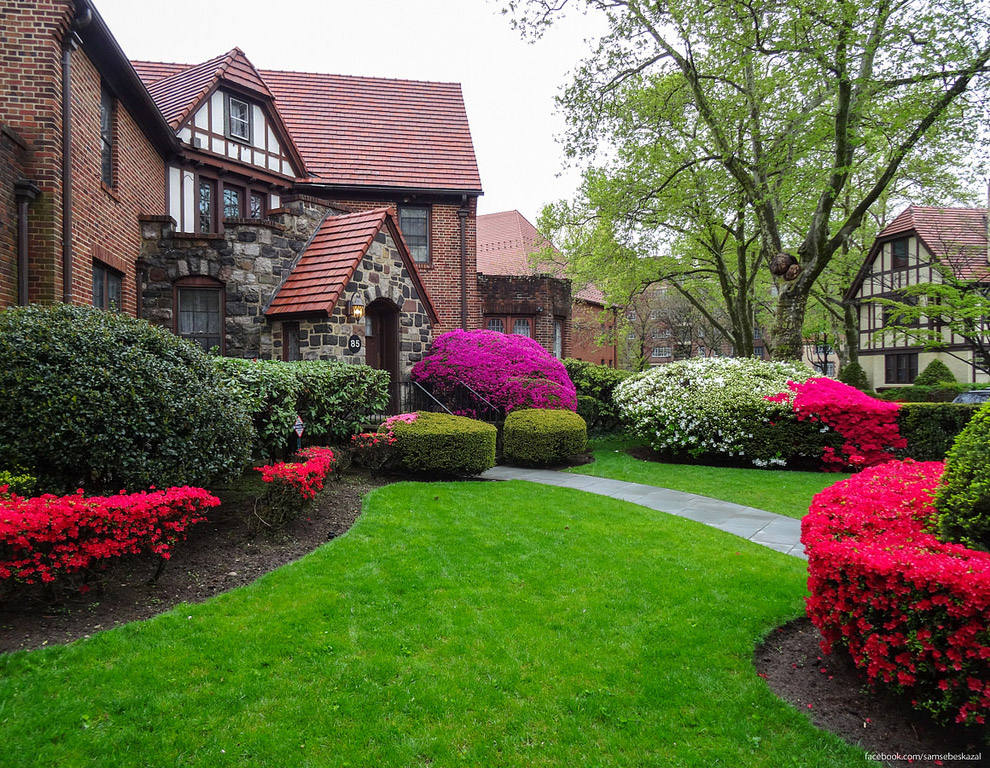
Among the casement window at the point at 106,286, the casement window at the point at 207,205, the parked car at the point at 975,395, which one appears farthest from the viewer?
the parked car at the point at 975,395

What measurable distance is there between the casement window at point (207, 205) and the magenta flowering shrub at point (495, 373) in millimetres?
5612

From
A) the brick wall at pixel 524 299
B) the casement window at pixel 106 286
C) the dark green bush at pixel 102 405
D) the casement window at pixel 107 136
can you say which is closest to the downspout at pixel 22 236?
the casement window at pixel 106 286

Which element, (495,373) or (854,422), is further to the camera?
(495,373)

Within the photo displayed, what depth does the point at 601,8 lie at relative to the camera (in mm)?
14016

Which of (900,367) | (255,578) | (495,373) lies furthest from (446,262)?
(900,367)

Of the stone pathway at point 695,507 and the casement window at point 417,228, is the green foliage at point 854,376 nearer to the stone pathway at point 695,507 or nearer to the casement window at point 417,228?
the casement window at point 417,228

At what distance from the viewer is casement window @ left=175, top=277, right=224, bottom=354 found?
1157 centimetres

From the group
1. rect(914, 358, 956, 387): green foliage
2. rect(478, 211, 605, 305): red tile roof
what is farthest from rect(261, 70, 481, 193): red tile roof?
rect(914, 358, 956, 387): green foliage

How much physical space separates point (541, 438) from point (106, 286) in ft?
26.5

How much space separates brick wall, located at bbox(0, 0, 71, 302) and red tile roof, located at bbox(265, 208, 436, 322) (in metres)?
3.91

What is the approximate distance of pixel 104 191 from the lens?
9227 millimetres

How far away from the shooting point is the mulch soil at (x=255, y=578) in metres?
2.90

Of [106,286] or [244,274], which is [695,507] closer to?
[244,274]

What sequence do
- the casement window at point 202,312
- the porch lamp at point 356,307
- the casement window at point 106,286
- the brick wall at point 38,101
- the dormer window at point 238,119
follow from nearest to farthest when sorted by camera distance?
the brick wall at point 38,101 → the casement window at point 106,286 → the porch lamp at point 356,307 → the casement window at point 202,312 → the dormer window at point 238,119
